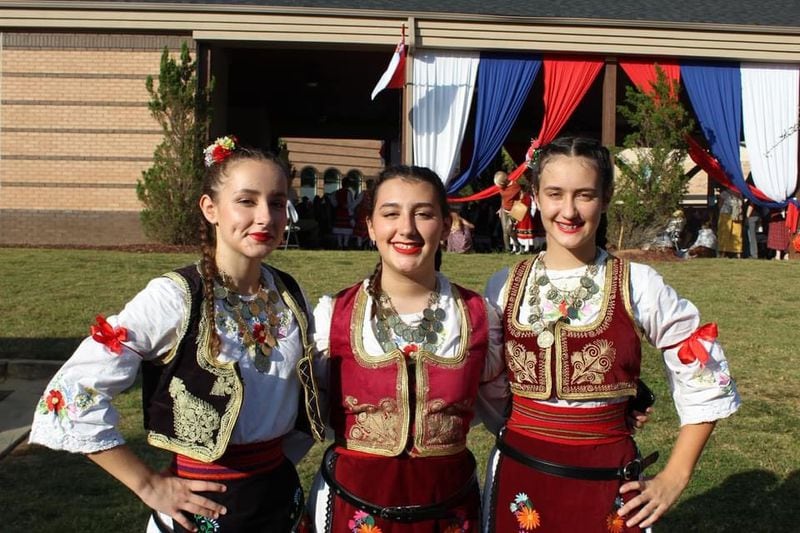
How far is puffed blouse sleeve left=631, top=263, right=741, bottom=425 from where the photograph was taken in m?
2.11

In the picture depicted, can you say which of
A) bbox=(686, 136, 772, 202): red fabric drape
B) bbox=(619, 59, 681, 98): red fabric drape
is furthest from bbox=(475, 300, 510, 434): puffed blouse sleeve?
bbox=(686, 136, 772, 202): red fabric drape

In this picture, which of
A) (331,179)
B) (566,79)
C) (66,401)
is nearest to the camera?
(66,401)

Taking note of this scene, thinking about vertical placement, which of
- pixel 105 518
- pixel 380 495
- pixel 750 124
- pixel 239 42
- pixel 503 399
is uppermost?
pixel 239 42

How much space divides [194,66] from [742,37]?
28.9ft

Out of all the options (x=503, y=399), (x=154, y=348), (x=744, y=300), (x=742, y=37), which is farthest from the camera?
(x=742, y=37)

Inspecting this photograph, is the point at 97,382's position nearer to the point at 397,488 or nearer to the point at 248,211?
the point at 248,211

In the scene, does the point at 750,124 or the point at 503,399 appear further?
the point at 750,124

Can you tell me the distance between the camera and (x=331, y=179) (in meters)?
34.3

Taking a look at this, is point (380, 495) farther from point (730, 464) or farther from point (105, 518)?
point (730, 464)

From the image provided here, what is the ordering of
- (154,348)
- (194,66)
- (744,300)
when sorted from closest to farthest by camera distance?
(154,348) → (744,300) → (194,66)

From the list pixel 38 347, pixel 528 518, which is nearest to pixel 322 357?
pixel 528 518

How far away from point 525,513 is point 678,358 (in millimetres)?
566

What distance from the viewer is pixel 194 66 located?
40.9 ft

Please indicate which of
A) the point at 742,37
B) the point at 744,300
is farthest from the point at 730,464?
the point at 742,37
